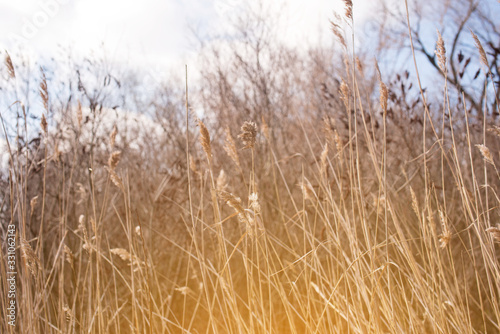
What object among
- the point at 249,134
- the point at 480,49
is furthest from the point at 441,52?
the point at 249,134

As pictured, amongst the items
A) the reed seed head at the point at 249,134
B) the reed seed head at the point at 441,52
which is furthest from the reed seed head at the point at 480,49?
the reed seed head at the point at 249,134

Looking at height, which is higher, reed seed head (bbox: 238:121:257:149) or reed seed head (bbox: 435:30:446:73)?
reed seed head (bbox: 435:30:446:73)

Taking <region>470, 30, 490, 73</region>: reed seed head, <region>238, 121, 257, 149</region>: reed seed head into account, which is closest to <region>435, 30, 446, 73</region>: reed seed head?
<region>470, 30, 490, 73</region>: reed seed head

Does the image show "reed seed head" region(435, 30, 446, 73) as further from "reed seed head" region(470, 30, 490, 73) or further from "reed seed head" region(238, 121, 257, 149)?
"reed seed head" region(238, 121, 257, 149)

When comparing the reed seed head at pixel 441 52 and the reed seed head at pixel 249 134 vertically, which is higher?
the reed seed head at pixel 441 52

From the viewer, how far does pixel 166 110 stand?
4562 mm

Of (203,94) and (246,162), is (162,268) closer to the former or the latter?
(246,162)

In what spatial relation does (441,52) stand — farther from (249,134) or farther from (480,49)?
(249,134)

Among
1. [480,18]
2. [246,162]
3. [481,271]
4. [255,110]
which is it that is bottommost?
[481,271]

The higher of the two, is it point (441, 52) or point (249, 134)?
point (441, 52)

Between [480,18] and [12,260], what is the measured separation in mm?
9761

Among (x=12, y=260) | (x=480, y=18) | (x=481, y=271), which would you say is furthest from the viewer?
(x=480, y=18)

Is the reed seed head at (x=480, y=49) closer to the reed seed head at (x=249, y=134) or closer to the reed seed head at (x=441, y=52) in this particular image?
the reed seed head at (x=441, y=52)

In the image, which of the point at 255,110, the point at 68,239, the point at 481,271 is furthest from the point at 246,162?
the point at 481,271
